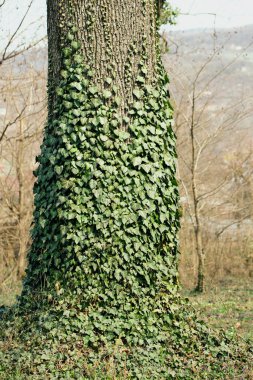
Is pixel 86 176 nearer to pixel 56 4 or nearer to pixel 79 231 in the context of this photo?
pixel 79 231

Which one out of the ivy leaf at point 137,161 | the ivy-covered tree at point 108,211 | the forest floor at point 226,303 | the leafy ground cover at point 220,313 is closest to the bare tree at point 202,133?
the forest floor at point 226,303

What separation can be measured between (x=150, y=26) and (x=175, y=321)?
10.9ft

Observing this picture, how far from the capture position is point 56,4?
636 cm

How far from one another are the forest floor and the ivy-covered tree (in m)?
1.17

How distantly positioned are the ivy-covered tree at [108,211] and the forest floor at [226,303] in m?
1.17

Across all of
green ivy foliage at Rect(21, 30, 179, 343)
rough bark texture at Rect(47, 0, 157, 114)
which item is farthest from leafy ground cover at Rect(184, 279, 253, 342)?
rough bark texture at Rect(47, 0, 157, 114)

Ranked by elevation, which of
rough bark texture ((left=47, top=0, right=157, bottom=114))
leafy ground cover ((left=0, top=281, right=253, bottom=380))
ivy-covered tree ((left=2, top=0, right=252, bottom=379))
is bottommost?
leafy ground cover ((left=0, top=281, right=253, bottom=380))

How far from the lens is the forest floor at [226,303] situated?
347 inches

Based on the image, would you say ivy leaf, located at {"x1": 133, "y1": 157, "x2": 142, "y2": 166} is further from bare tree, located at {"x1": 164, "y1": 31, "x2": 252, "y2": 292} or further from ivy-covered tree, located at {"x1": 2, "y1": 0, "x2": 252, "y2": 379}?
bare tree, located at {"x1": 164, "y1": 31, "x2": 252, "y2": 292}

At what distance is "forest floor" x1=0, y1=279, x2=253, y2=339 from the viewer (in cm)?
880

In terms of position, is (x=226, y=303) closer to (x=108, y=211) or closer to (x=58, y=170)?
(x=108, y=211)

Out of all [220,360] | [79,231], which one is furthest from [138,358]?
[79,231]

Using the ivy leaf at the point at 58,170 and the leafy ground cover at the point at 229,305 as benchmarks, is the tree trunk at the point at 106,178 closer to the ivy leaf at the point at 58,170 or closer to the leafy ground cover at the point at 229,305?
the ivy leaf at the point at 58,170

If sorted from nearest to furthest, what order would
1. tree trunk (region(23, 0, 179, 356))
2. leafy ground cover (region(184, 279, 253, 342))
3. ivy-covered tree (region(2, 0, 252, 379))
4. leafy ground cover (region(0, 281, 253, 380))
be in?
1. leafy ground cover (region(0, 281, 253, 380))
2. ivy-covered tree (region(2, 0, 252, 379))
3. tree trunk (region(23, 0, 179, 356))
4. leafy ground cover (region(184, 279, 253, 342))
